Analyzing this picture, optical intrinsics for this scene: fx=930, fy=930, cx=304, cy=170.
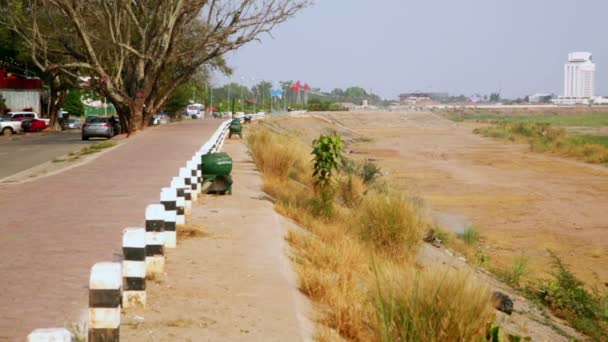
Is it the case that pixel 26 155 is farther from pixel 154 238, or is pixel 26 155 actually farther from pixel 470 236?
pixel 154 238

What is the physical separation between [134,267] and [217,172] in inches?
412

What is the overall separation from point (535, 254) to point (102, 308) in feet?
57.9

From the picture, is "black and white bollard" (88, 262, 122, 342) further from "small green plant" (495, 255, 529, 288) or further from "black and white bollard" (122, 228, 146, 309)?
"small green plant" (495, 255, 529, 288)

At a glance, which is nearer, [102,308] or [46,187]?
[102,308]

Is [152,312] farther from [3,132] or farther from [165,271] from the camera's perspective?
[3,132]

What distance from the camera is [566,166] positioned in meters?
56.4

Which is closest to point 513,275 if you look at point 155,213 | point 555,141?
A: point 155,213

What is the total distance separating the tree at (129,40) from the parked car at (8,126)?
10722 millimetres

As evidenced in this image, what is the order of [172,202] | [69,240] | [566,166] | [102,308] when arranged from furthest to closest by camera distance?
[566,166] < [69,240] < [172,202] < [102,308]

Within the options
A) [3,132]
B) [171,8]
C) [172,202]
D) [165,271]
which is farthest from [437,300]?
[3,132]

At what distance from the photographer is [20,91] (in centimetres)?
7400

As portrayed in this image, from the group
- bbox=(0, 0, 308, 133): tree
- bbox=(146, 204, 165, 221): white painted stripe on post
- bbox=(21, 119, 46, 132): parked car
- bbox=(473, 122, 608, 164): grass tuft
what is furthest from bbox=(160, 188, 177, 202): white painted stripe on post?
bbox=(21, 119, 46, 132): parked car

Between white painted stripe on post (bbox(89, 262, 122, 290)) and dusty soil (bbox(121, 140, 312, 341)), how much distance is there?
1.46 m

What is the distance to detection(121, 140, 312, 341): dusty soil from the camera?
7.97 metres
